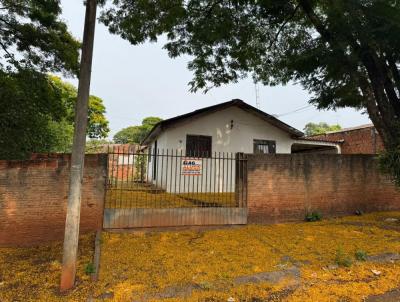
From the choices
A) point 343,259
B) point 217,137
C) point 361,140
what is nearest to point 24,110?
point 217,137

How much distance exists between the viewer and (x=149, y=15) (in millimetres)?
7180

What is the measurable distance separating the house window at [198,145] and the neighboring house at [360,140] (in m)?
9.83

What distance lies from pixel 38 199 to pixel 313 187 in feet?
23.4

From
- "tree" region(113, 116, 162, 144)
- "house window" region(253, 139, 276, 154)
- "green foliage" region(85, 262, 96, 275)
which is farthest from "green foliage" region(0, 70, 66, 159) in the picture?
"tree" region(113, 116, 162, 144)

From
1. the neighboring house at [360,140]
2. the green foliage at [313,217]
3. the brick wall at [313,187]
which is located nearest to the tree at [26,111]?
the brick wall at [313,187]

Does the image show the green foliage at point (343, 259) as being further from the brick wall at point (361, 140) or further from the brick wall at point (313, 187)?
the brick wall at point (361, 140)

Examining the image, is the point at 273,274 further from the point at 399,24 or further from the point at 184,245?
the point at 399,24

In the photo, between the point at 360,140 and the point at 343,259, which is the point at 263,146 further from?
the point at 343,259

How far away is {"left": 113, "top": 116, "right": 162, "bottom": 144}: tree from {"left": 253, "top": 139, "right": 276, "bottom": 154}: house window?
31459mm

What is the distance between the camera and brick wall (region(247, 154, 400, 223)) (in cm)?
745

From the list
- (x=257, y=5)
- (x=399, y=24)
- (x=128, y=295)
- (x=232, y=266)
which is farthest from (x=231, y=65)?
(x=128, y=295)

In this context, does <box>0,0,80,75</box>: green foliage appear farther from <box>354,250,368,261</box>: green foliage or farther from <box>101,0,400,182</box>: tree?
<box>354,250,368,261</box>: green foliage

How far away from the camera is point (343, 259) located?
195 inches

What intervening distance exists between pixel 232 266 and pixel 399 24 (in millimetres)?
6313
